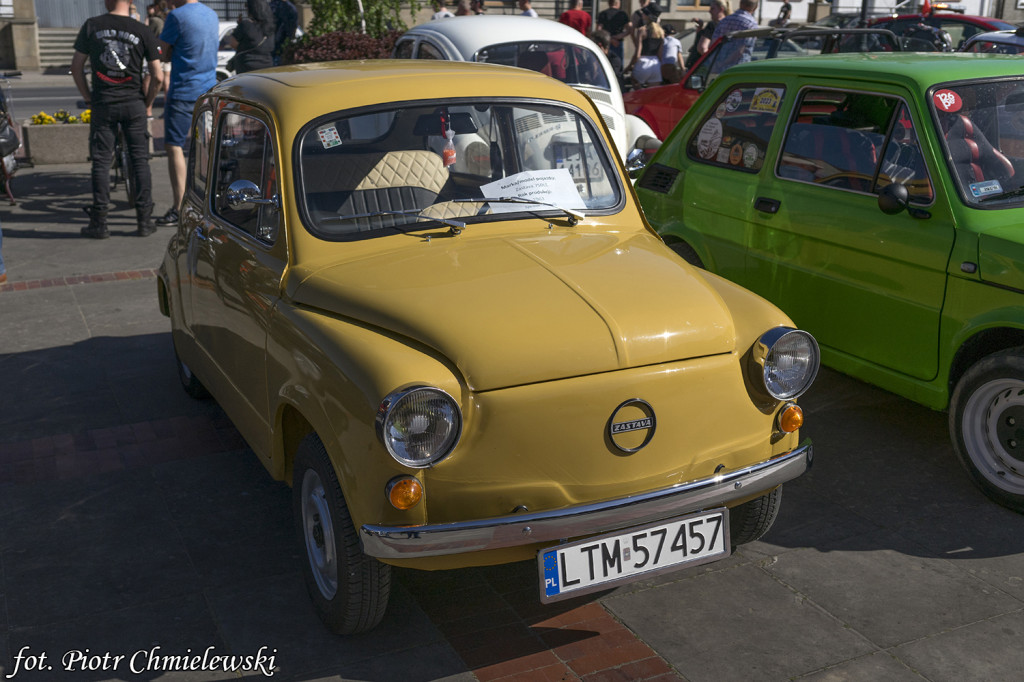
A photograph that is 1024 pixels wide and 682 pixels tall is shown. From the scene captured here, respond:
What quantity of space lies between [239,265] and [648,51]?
16.5m

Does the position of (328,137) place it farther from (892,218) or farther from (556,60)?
(556,60)

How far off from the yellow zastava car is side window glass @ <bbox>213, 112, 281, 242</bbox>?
0.02 m

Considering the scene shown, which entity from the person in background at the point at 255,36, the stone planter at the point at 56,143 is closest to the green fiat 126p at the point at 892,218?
the person in background at the point at 255,36

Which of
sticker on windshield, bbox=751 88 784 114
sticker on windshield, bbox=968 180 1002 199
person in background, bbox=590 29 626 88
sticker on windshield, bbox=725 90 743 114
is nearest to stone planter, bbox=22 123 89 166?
person in background, bbox=590 29 626 88

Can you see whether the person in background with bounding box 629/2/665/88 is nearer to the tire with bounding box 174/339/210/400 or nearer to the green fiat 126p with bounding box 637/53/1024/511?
the green fiat 126p with bounding box 637/53/1024/511

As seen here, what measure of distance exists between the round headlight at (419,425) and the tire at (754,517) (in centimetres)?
141

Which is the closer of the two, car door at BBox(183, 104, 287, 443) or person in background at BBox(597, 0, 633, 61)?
car door at BBox(183, 104, 287, 443)

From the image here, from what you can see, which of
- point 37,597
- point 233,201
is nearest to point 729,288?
point 233,201

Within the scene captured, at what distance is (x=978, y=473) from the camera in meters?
4.77

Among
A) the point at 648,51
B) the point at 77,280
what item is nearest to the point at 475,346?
the point at 77,280

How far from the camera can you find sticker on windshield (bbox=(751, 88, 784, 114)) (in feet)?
19.4

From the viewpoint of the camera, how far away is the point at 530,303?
3641 mm

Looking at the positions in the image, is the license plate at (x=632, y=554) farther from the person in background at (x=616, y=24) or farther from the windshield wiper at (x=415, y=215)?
the person in background at (x=616, y=24)

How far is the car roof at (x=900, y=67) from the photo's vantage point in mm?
5211
